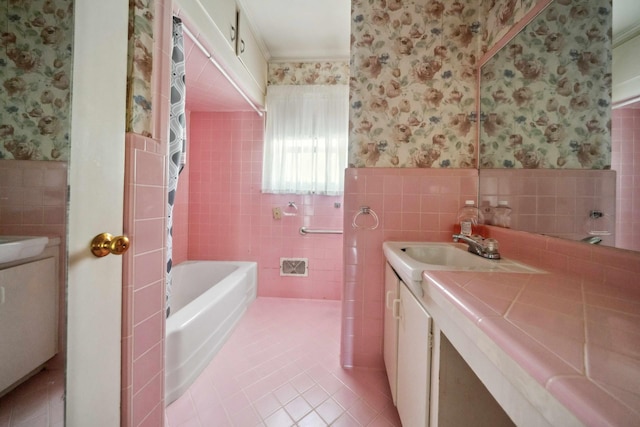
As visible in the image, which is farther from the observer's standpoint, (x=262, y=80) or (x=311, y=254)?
(x=311, y=254)

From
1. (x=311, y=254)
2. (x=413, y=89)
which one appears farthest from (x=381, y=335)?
(x=413, y=89)

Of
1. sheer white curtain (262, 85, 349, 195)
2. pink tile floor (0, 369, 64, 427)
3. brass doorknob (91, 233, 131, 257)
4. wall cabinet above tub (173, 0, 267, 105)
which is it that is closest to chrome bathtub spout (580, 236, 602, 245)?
brass doorknob (91, 233, 131, 257)

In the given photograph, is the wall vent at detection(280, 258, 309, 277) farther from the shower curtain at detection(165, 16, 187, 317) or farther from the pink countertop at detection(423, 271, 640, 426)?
the pink countertop at detection(423, 271, 640, 426)

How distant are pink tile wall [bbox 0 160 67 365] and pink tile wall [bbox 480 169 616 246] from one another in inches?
59.1

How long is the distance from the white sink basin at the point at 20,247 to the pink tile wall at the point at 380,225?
1.22 metres

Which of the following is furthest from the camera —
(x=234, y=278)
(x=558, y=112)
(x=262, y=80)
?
(x=262, y=80)

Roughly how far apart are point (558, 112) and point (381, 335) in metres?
1.38

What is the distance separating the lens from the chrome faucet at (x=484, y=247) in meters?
1.01

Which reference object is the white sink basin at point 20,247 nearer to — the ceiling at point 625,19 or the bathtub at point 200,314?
the bathtub at point 200,314

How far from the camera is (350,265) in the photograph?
4.74ft

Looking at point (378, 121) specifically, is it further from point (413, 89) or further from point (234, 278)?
point (234, 278)

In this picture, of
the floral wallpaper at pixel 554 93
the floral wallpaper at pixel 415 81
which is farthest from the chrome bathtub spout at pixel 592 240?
the floral wallpaper at pixel 415 81

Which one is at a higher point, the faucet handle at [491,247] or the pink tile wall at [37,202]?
the pink tile wall at [37,202]

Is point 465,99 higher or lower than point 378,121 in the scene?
higher
